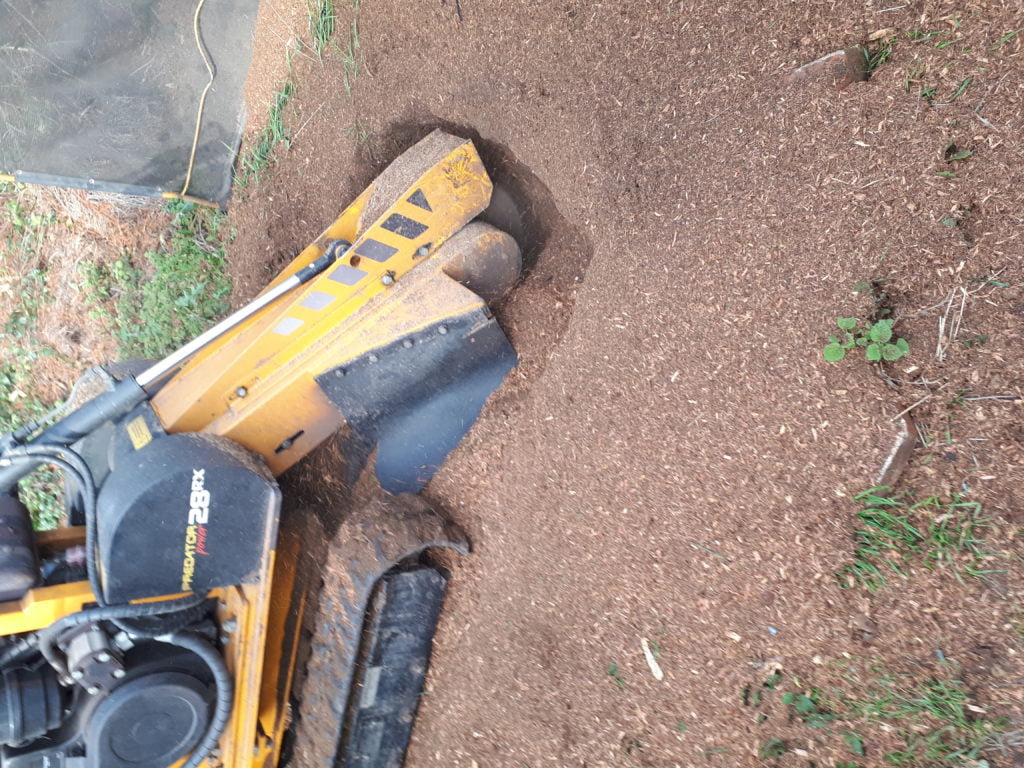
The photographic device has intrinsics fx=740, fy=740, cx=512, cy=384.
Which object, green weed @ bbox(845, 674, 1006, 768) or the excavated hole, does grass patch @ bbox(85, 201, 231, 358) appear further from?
green weed @ bbox(845, 674, 1006, 768)

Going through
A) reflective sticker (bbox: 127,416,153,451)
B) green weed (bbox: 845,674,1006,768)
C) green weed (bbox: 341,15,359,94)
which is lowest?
green weed (bbox: 845,674,1006,768)

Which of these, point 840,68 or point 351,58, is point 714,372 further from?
point 351,58

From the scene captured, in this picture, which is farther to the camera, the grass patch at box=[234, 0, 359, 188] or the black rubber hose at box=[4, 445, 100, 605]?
the grass patch at box=[234, 0, 359, 188]

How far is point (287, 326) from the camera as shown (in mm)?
2641

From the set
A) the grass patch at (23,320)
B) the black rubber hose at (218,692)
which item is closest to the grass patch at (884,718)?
the black rubber hose at (218,692)

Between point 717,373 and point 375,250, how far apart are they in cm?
127

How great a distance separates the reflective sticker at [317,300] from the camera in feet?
8.62

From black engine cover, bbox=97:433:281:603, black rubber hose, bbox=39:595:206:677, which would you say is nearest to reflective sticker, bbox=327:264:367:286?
black engine cover, bbox=97:433:281:603

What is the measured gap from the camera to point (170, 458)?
92.7 inches

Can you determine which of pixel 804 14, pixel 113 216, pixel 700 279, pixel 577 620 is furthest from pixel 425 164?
pixel 113 216

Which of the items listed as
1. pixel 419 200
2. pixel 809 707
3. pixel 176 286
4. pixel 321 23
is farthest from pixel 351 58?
pixel 809 707

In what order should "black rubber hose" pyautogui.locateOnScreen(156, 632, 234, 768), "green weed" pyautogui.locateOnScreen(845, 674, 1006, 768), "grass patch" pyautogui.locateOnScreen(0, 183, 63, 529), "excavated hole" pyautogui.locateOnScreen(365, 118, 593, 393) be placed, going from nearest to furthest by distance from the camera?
1. "green weed" pyautogui.locateOnScreen(845, 674, 1006, 768)
2. "black rubber hose" pyautogui.locateOnScreen(156, 632, 234, 768)
3. "excavated hole" pyautogui.locateOnScreen(365, 118, 593, 393)
4. "grass patch" pyautogui.locateOnScreen(0, 183, 63, 529)

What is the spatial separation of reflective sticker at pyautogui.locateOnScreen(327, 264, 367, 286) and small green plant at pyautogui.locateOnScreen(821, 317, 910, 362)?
5.14 feet

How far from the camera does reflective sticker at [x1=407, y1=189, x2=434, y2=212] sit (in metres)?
2.67
